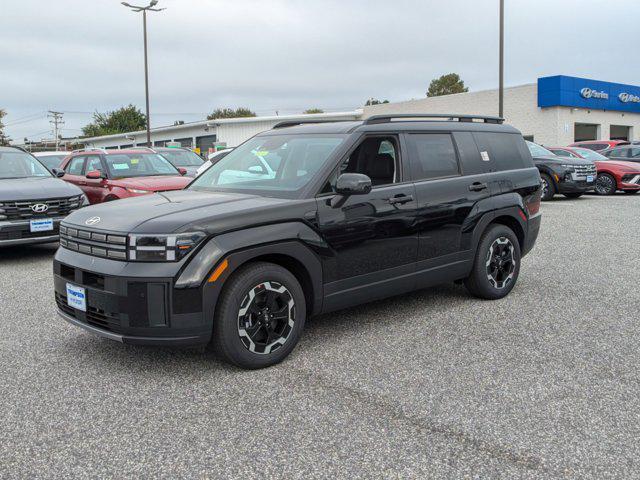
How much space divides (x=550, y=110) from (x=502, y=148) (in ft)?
107

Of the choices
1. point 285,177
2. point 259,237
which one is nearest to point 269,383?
point 259,237

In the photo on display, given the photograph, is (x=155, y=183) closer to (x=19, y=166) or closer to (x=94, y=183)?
(x=94, y=183)

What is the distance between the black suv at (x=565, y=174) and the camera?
16266 mm

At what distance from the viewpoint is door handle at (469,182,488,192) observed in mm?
5531

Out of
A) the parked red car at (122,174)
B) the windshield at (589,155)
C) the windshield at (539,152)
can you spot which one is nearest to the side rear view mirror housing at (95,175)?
the parked red car at (122,174)

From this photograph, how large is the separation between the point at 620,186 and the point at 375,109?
29947mm

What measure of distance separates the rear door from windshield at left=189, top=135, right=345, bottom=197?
2.88 ft

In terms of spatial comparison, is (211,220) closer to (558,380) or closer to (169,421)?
(169,421)

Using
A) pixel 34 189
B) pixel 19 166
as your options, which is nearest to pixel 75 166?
pixel 19 166

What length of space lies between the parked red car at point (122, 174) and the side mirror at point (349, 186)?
18.9 ft

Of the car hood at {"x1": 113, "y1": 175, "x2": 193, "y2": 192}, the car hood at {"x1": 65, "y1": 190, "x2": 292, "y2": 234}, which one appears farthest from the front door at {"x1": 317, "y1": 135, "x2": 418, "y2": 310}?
the car hood at {"x1": 113, "y1": 175, "x2": 193, "y2": 192}

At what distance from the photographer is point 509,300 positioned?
19.3 ft

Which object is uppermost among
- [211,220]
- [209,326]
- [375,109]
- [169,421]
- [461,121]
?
[375,109]

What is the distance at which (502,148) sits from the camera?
6.09 metres
